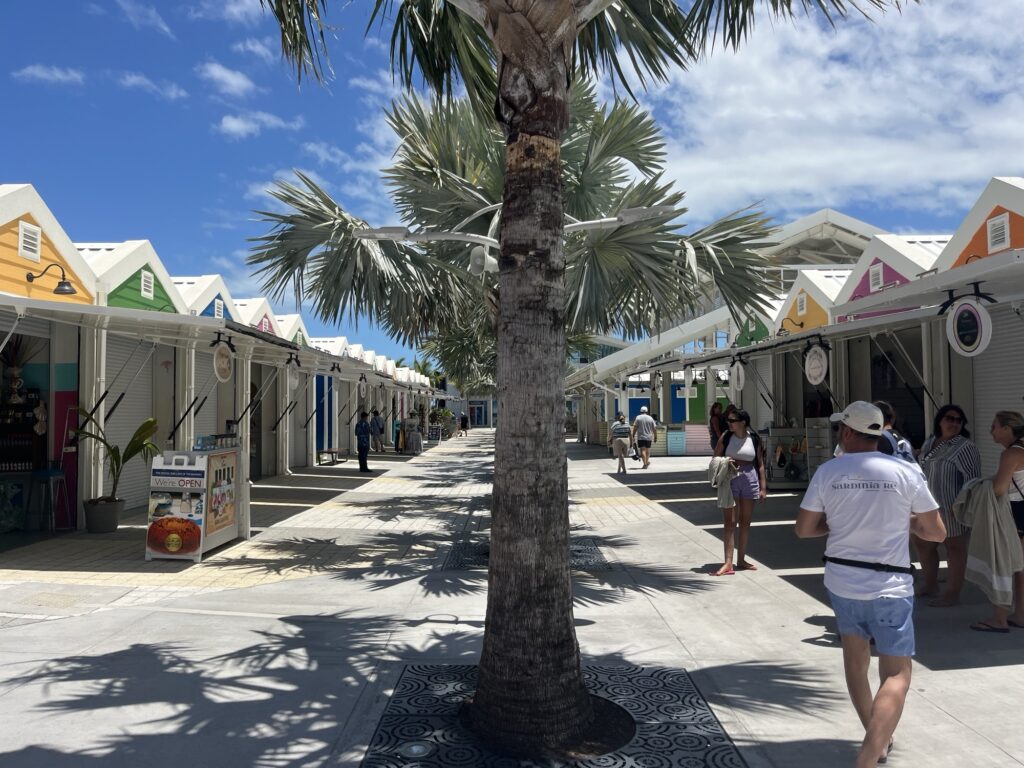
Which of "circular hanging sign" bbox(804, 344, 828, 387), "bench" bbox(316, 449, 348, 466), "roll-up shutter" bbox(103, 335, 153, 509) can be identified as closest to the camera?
"circular hanging sign" bbox(804, 344, 828, 387)

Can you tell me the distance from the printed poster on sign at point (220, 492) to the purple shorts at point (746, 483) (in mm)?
5370

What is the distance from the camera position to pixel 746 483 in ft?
23.9

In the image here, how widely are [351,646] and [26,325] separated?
22.6ft

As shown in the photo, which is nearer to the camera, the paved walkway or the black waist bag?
the black waist bag

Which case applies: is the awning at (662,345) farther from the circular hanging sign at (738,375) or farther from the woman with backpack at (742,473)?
the woman with backpack at (742,473)

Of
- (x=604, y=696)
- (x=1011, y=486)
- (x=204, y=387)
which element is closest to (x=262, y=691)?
(x=604, y=696)

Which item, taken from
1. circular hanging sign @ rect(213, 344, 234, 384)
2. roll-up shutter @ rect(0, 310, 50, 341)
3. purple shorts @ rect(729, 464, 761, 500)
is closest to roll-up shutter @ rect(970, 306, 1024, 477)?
purple shorts @ rect(729, 464, 761, 500)

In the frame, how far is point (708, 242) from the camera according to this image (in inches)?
360

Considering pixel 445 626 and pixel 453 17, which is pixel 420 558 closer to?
pixel 445 626

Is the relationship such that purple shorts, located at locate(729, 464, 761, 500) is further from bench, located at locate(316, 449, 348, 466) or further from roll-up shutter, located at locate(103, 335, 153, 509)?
bench, located at locate(316, 449, 348, 466)

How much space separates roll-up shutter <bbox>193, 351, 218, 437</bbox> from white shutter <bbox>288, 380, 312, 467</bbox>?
17.2 ft

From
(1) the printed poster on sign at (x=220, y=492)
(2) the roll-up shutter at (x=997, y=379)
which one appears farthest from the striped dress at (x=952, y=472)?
(1) the printed poster on sign at (x=220, y=492)

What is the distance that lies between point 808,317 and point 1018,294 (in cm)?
925

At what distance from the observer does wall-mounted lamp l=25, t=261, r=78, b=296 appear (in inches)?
356
